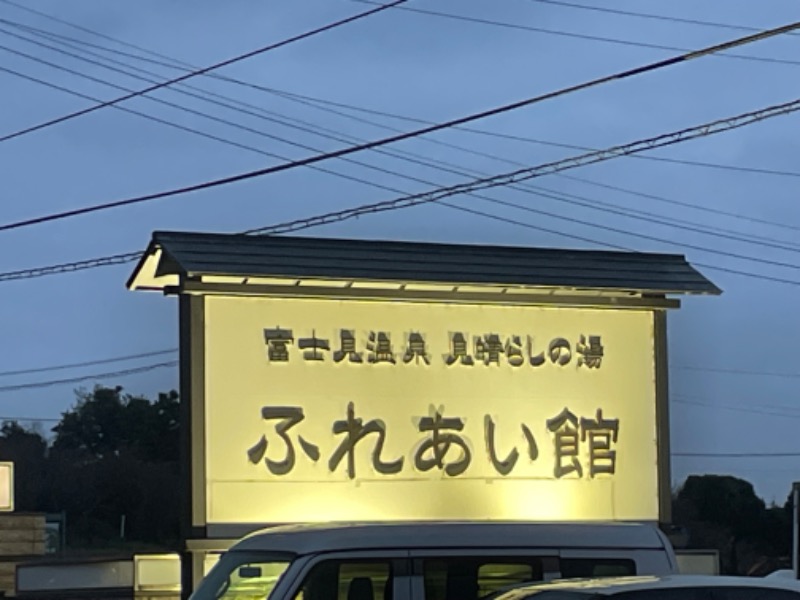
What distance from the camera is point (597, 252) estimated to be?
61.0ft

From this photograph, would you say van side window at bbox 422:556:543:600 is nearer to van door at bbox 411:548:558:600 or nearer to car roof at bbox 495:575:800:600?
van door at bbox 411:548:558:600

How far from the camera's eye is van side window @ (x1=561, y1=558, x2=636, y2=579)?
10977 mm

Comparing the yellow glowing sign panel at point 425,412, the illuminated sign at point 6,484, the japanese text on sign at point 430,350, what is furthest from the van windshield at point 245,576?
the illuminated sign at point 6,484

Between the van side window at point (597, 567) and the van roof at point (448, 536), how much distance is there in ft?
0.36

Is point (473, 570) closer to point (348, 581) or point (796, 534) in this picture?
point (348, 581)

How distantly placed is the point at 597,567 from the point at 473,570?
1007 mm

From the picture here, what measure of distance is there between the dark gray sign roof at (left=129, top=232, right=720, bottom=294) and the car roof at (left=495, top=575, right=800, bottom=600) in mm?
8742

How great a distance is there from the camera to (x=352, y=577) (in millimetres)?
10195

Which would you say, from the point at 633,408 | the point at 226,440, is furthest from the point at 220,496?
the point at 633,408

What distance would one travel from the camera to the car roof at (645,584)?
7.89m

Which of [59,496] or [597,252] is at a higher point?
[597,252]

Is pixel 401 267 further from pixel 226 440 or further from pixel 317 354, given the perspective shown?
pixel 226 440

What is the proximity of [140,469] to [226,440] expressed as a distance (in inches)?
1573

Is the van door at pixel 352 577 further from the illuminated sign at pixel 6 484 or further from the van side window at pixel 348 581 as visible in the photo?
the illuminated sign at pixel 6 484
